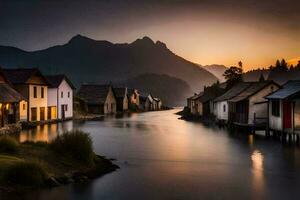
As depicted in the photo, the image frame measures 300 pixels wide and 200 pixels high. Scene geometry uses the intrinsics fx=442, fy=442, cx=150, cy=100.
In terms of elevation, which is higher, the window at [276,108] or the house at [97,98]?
the house at [97,98]

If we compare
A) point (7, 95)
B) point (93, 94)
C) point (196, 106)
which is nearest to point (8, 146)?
point (7, 95)

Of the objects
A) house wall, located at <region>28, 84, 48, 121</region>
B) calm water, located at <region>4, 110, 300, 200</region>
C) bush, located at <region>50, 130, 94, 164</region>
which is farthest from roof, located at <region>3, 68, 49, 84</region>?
bush, located at <region>50, 130, 94, 164</region>

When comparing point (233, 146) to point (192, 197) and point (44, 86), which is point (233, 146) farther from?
point (44, 86)

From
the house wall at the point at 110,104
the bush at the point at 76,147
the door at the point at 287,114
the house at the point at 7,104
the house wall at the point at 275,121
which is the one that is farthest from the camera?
the house wall at the point at 110,104

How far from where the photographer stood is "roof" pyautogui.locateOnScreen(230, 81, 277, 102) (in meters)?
49.4

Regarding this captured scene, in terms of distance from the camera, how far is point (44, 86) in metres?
62.9

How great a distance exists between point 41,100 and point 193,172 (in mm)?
41772

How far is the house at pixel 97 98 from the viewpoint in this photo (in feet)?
313

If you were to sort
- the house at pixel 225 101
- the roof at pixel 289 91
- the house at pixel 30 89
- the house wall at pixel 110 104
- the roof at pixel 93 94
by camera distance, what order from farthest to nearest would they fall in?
the house wall at pixel 110 104
the roof at pixel 93 94
the house at pixel 225 101
the house at pixel 30 89
the roof at pixel 289 91

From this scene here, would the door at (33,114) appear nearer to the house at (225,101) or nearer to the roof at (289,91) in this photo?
the house at (225,101)

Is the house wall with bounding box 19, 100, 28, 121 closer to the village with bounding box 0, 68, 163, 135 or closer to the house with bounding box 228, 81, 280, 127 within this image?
the village with bounding box 0, 68, 163, 135

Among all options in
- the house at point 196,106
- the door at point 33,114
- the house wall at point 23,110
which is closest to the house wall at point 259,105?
the house wall at point 23,110

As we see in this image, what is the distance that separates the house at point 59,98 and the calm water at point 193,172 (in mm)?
28811

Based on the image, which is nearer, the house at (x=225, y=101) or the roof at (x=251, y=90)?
the roof at (x=251, y=90)
